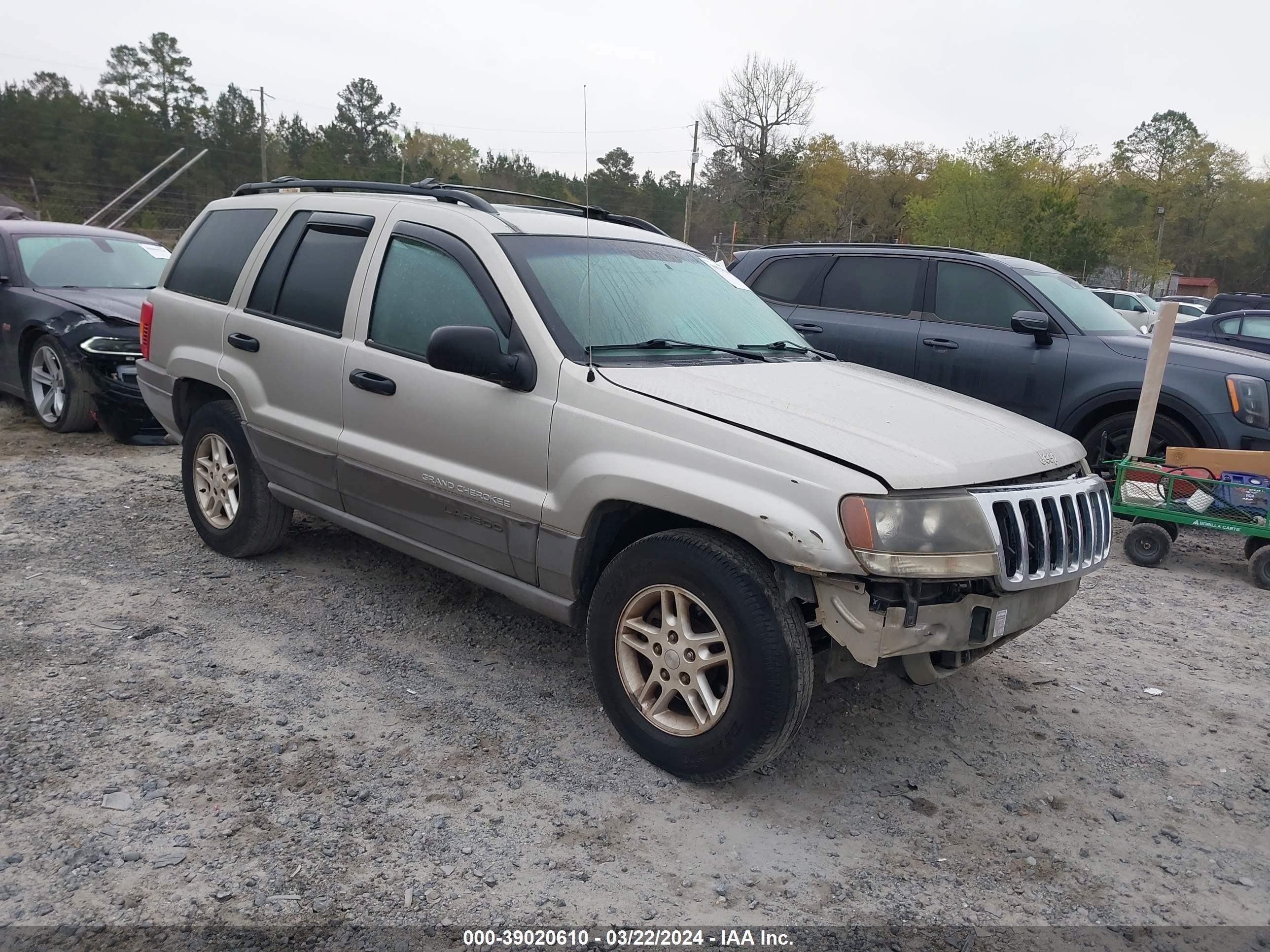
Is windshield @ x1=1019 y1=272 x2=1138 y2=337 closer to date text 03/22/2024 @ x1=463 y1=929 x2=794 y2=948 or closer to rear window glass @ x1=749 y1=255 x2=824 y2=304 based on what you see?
rear window glass @ x1=749 y1=255 x2=824 y2=304

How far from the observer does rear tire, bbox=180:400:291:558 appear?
187 inches

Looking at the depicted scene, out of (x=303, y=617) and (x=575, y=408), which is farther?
(x=303, y=617)

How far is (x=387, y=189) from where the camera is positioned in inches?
173

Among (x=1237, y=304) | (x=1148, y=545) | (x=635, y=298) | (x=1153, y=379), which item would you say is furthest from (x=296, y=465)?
(x=1237, y=304)

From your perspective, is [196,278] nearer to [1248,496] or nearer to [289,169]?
[1248,496]

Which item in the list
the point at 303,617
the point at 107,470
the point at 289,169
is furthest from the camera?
the point at 289,169

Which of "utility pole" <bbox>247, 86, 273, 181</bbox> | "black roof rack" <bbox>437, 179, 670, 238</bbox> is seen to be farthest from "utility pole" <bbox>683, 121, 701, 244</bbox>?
"utility pole" <bbox>247, 86, 273, 181</bbox>

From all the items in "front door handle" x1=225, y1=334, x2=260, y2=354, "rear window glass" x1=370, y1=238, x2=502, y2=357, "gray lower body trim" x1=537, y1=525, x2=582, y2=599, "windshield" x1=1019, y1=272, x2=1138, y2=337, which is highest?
"windshield" x1=1019, y1=272, x2=1138, y2=337

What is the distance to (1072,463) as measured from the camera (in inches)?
136

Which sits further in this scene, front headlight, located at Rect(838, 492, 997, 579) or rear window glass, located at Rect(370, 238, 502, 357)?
rear window glass, located at Rect(370, 238, 502, 357)

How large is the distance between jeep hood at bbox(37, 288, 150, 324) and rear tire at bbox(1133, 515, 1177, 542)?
24.2ft

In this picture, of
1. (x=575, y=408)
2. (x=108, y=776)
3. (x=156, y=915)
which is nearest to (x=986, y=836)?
(x=575, y=408)

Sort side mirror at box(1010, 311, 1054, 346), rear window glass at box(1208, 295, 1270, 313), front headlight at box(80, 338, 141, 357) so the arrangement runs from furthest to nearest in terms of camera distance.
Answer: rear window glass at box(1208, 295, 1270, 313)
front headlight at box(80, 338, 141, 357)
side mirror at box(1010, 311, 1054, 346)

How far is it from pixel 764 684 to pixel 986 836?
919 mm
